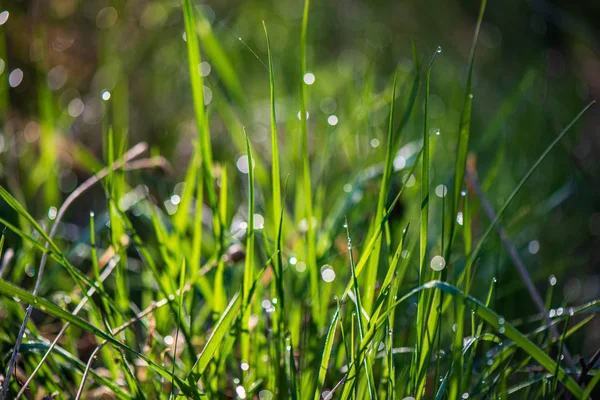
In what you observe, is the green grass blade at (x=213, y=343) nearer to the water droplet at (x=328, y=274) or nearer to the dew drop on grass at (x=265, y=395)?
the dew drop on grass at (x=265, y=395)

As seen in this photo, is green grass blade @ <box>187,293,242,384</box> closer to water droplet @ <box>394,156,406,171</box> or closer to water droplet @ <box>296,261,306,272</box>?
water droplet @ <box>296,261,306,272</box>

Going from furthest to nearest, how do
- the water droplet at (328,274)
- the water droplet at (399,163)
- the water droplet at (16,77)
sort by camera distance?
the water droplet at (16,77) < the water droplet at (399,163) < the water droplet at (328,274)

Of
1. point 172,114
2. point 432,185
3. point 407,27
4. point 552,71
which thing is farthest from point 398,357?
point 407,27

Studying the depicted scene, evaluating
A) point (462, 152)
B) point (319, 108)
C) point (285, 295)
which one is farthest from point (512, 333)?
point (319, 108)

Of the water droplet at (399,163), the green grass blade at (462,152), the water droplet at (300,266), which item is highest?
the green grass blade at (462,152)

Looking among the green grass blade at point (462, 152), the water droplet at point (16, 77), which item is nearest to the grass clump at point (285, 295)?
the green grass blade at point (462, 152)

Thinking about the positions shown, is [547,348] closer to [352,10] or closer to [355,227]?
[355,227]
